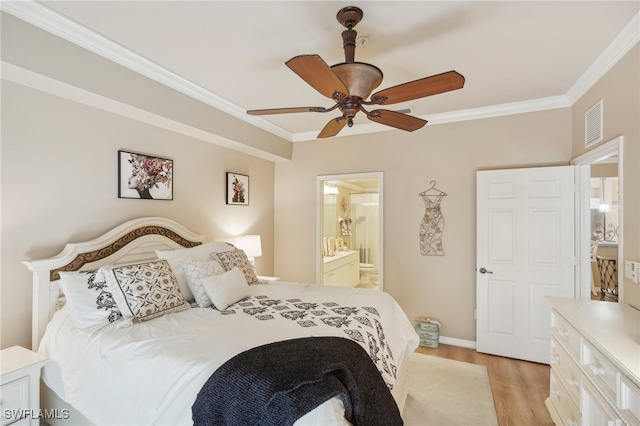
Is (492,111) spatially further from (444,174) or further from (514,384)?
(514,384)

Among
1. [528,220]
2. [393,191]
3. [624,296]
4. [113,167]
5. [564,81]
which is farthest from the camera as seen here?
[393,191]

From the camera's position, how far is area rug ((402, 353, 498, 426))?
230 cm

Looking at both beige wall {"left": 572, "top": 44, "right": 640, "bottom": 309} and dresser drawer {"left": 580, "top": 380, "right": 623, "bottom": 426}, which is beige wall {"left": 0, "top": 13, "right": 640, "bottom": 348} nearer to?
beige wall {"left": 572, "top": 44, "right": 640, "bottom": 309}

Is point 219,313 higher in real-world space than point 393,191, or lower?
lower

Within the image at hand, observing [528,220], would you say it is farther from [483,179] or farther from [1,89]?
[1,89]

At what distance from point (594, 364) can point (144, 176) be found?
11.2ft

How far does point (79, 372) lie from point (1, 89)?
1.83 meters

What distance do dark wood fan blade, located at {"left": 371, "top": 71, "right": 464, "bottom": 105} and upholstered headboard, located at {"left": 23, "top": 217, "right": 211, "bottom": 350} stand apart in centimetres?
219

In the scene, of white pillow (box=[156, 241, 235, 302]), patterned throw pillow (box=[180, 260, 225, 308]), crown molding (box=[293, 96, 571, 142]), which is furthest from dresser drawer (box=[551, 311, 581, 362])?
white pillow (box=[156, 241, 235, 302])

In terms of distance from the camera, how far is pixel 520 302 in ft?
10.7

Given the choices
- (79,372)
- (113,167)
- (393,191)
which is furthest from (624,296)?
(113,167)

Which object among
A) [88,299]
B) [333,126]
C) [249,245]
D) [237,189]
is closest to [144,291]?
[88,299]

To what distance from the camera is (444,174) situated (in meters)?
3.70

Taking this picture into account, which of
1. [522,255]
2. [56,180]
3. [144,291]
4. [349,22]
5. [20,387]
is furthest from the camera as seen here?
[522,255]
